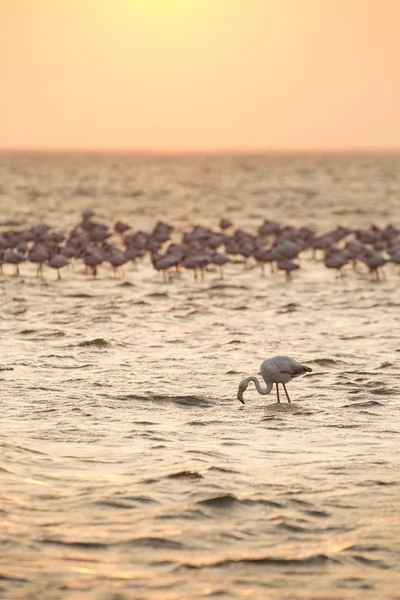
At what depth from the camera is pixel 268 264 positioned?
31062 mm

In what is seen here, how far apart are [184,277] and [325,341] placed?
9.42 meters

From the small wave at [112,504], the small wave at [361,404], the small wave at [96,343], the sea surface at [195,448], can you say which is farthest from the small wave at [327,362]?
the small wave at [112,504]

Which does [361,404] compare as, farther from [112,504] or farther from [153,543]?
[153,543]

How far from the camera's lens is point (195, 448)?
11742mm

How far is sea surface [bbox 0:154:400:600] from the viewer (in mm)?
8570

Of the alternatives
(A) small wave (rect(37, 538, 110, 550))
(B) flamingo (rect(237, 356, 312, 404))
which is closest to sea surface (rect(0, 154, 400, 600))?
(A) small wave (rect(37, 538, 110, 550))

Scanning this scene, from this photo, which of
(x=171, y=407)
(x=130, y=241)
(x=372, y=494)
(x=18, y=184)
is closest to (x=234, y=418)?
(x=171, y=407)

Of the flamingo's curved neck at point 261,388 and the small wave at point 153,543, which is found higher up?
the flamingo's curved neck at point 261,388

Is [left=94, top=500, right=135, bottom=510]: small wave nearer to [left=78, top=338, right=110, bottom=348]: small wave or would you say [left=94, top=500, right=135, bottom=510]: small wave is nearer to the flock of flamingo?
[left=78, top=338, right=110, bottom=348]: small wave

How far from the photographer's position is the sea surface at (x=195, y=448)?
28.1ft

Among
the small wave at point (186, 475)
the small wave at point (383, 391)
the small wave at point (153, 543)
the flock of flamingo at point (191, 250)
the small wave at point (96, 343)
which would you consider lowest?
the small wave at point (383, 391)

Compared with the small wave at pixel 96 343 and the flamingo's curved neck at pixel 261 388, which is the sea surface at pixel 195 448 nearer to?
the small wave at pixel 96 343

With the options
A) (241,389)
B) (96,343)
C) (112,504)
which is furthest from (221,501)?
(96,343)

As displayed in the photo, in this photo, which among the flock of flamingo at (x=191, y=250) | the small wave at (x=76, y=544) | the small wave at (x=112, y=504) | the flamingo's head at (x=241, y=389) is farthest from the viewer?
the flock of flamingo at (x=191, y=250)
